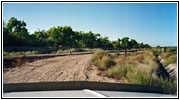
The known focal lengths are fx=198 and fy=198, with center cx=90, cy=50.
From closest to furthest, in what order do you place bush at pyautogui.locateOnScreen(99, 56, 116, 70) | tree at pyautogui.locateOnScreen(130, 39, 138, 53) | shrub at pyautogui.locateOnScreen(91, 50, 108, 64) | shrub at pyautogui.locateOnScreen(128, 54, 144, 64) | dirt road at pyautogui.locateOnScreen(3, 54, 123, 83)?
1. dirt road at pyautogui.locateOnScreen(3, 54, 123, 83)
2. tree at pyautogui.locateOnScreen(130, 39, 138, 53)
3. bush at pyautogui.locateOnScreen(99, 56, 116, 70)
4. shrub at pyautogui.locateOnScreen(128, 54, 144, 64)
5. shrub at pyautogui.locateOnScreen(91, 50, 108, 64)

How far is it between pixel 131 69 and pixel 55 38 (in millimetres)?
3710

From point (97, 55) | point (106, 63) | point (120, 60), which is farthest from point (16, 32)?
point (120, 60)

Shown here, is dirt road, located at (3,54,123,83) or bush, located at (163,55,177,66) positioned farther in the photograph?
bush, located at (163,55,177,66)

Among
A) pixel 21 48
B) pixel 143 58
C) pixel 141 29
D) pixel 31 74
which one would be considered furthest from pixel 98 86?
pixel 143 58

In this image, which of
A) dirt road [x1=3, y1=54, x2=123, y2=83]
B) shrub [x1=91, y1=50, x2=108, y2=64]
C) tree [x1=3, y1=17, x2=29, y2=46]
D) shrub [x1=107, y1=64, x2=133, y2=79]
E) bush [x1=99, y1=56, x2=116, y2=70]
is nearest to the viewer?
dirt road [x1=3, y1=54, x2=123, y2=83]

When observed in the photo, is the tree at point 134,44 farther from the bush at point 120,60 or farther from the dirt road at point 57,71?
the dirt road at point 57,71

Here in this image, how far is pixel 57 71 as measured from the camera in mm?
8391

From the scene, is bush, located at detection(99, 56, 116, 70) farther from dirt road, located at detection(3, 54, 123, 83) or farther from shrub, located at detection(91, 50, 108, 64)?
dirt road, located at detection(3, 54, 123, 83)

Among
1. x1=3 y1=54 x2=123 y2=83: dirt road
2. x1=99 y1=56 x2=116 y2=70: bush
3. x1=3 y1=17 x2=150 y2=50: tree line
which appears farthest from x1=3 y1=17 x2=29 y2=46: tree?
x1=99 y1=56 x2=116 y2=70: bush

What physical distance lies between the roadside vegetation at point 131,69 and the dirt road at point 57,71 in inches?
17.5

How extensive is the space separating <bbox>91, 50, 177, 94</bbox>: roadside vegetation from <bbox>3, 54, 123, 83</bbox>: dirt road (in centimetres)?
44

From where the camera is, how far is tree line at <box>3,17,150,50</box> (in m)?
7.90

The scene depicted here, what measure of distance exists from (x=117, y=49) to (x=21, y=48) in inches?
186

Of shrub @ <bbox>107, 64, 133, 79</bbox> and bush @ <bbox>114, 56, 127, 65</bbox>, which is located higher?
bush @ <bbox>114, 56, 127, 65</bbox>
